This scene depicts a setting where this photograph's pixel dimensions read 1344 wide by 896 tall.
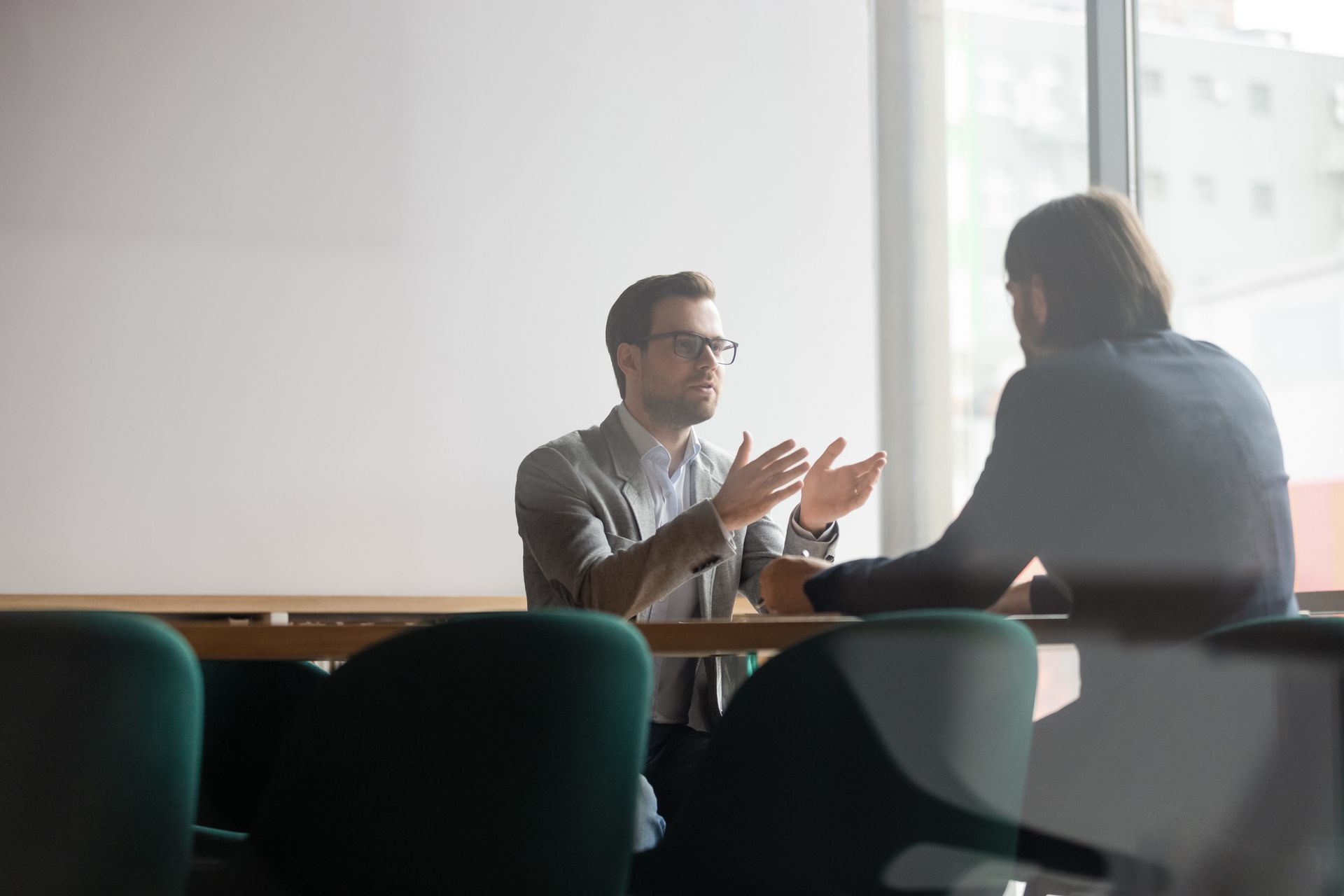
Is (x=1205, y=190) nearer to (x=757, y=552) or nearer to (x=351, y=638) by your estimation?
(x=757, y=552)

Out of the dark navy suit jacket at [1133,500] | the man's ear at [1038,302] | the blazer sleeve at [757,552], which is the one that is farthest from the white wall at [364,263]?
the dark navy suit jacket at [1133,500]

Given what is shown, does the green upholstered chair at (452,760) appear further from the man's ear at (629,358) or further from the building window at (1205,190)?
the building window at (1205,190)

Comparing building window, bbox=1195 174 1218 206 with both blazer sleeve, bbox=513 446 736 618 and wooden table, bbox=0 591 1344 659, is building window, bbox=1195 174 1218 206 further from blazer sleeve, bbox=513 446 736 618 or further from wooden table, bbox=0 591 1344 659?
blazer sleeve, bbox=513 446 736 618

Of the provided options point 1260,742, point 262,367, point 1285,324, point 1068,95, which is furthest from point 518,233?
point 1260,742

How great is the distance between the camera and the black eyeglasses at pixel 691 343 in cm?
228

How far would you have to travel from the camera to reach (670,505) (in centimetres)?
220

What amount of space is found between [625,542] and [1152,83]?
9.05 ft

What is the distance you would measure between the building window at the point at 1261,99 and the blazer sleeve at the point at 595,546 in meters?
2.58

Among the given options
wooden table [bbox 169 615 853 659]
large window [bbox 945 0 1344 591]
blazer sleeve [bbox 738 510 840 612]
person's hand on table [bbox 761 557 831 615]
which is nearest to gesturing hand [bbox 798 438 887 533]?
blazer sleeve [bbox 738 510 840 612]

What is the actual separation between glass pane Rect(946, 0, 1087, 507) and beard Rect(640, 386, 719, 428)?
88.4 inches

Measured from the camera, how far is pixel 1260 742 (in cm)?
124

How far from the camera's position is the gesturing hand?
2002 mm

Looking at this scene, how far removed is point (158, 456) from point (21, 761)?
127 inches

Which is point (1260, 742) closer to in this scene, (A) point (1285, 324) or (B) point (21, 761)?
(B) point (21, 761)
